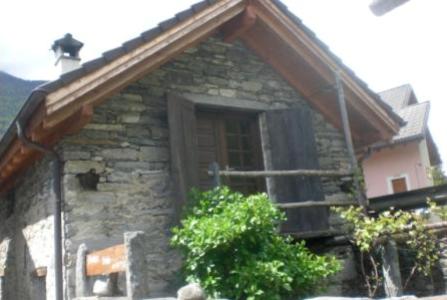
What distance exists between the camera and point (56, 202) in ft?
19.7

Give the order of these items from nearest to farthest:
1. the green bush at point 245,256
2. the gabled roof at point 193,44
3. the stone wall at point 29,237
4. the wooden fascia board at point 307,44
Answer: the green bush at point 245,256, the gabled roof at point 193,44, the stone wall at point 29,237, the wooden fascia board at point 307,44

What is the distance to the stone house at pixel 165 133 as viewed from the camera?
6016 millimetres

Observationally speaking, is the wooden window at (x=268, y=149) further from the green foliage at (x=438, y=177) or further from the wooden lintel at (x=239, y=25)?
the green foliage at (x=438, y=177)

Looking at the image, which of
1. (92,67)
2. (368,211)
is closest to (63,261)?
(92,67)

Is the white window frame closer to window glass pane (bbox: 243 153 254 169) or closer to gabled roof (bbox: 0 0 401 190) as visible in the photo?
gabled roof (bbox: 0 0 401 190)

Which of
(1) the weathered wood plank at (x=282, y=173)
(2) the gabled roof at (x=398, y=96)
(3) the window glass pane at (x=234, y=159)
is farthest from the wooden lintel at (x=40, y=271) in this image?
(2) the gabled roof at (x=398, y=96)

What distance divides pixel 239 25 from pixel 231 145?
1.76m

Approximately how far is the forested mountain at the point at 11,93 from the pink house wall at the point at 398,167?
1281 centimetres

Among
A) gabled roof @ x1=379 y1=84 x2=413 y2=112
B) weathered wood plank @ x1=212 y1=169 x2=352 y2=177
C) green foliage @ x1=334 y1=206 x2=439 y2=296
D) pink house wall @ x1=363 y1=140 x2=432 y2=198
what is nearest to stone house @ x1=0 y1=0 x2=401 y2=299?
weathered wood plank @ x1=212 y1=169 x2=352 y2=177

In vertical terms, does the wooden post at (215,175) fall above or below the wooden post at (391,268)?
above

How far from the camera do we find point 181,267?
6062 mm

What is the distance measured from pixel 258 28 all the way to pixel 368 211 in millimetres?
3184

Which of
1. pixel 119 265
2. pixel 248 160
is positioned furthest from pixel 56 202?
pixel 248 160

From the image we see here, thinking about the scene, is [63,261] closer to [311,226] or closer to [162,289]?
[162,289]
